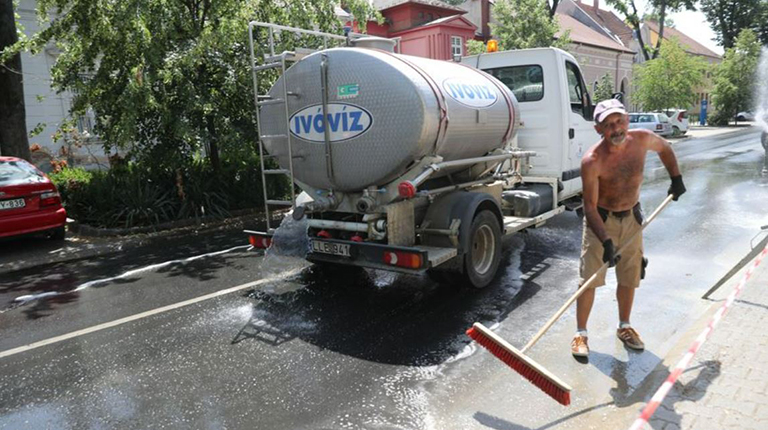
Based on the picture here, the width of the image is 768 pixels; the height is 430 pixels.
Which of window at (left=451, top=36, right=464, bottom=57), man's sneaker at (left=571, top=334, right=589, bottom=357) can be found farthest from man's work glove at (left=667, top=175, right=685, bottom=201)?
window at (left=451, top=36, right=464, bottom=57)

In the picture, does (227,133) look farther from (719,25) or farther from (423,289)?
(719,25)

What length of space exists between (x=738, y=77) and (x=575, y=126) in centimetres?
4520

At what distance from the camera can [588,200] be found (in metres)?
3.95

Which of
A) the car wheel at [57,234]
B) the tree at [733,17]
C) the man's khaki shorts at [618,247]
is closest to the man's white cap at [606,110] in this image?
the man's khaki shorts at [618,247]

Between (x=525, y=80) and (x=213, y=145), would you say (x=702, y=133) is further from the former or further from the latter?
(x=213, y=145)

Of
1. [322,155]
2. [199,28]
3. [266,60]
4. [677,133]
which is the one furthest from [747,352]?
[677,133]

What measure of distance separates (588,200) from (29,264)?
25.3 feet

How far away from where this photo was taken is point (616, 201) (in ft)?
13.3

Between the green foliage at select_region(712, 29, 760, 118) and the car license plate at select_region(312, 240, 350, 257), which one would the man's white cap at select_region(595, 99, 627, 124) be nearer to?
the car license plate at select_region(312, 240, 350, 257)

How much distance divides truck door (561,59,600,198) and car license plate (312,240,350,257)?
3951 mm

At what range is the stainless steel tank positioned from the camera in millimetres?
5000

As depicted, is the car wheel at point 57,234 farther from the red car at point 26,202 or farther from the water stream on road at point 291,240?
the water stream on road at point 291,240

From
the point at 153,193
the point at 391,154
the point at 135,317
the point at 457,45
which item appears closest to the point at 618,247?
the point at 391,154

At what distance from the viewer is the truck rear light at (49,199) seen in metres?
8.66
